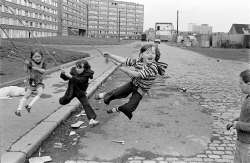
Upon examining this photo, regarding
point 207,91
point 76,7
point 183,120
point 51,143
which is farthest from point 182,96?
point 76,7

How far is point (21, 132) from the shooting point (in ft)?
17.8

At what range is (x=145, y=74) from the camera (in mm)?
5352

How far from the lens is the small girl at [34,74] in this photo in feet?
20.5

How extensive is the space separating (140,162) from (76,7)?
12796cm

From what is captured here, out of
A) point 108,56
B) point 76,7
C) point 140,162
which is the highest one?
point 76,7

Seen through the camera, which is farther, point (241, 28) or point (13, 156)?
point (241, 28)

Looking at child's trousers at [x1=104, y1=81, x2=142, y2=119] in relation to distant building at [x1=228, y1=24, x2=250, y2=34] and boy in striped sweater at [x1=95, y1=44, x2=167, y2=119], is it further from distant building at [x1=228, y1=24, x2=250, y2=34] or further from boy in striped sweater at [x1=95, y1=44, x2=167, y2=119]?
distant building at [x1=228, y1=24, x2=250, y2=34]

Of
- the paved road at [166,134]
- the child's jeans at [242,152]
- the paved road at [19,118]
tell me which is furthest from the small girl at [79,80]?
the child's jeans at [242,152]

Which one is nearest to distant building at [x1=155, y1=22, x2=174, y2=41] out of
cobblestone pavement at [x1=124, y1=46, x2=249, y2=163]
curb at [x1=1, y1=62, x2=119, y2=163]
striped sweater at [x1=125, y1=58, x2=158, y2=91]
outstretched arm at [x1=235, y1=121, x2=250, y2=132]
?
cobblestone pavement at [x1=124, y1=46, x2=249, y2=163]

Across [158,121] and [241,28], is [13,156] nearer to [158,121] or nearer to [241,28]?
[158,121]

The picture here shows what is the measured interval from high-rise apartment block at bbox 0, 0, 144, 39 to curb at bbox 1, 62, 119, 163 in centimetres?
187

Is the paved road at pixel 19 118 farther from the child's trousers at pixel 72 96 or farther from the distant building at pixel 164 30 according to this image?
the distant building at pixel 164 30

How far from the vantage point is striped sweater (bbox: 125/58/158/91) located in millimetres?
5367

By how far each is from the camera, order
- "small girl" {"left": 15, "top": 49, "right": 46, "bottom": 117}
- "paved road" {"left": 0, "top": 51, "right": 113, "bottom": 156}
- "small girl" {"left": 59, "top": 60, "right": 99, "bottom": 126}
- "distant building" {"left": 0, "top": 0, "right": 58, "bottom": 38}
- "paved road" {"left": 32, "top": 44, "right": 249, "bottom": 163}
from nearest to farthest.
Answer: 1. "paved road" {"left": 32, "top": 44, "right": 249, "bottom": 163}
2. "paved road" {"left": 0, "top": 51, "right": 113, "bottom": 156}
3. "small girl" {"left": 59, "top": 60, "right": 99, "bottom": 126}
4. "small girl" {"left": 15, "top": 49, "right": 46, "bottom": 117}
5. "distant building" {"left": 0, "top": 0, "right": 58, "bottom": 38}
